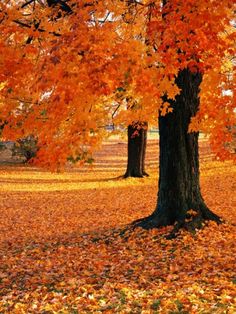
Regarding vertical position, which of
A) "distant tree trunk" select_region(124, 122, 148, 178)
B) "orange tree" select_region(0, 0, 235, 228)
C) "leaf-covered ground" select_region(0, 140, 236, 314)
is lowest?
"leaf-covered ground" select_region(0, 140, 236, 314)

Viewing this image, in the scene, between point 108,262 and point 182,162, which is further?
point 182,162

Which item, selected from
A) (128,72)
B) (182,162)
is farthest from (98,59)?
(182,162)

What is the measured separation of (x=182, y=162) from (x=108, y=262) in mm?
2723

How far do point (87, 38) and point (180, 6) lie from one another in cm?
151

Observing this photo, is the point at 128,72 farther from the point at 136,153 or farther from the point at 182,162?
the point at 136,153

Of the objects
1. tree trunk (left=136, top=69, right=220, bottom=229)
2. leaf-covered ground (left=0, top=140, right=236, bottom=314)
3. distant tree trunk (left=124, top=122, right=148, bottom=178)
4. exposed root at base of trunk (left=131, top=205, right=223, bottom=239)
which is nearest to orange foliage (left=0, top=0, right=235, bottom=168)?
tree trunk (left=136, top=69, right=220, bottom=229)

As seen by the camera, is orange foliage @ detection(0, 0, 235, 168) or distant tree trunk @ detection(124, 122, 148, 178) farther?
distant tree trunk @ detection(124, 122, 148, 178)

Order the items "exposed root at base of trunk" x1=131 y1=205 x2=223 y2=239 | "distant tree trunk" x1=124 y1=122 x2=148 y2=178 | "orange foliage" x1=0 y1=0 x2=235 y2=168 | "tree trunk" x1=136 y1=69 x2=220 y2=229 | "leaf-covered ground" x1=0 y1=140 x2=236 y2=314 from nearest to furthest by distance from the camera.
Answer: "leaf-covered ground" x1=0 y1=140 x2=236 y2=314, "orange foliage" x1=0 y1=0 x2=235 y2=168, "exposed root at base of trunk" x1=131 y1=205 x2=223 y2=239, "tree trunk" x1=136 y1=69 x2=220 y2=229, "distant tree trunk" x1=124 y1=122 x2=148 y2=178

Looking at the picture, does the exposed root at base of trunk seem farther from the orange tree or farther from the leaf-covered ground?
→ the leaf-covered ground

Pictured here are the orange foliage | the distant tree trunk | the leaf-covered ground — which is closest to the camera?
the leaf-covered ground

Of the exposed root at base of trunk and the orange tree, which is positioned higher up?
the orange tree

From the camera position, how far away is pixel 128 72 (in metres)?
7.01

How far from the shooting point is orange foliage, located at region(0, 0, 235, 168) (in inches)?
255

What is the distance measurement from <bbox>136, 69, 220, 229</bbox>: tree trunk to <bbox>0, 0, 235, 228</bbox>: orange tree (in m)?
0.02
